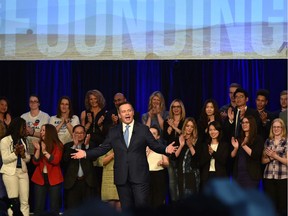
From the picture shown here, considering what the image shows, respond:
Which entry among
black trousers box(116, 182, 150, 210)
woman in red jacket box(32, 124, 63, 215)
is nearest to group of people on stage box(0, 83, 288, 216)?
woman in red jacket box(32, 124, 63, 215)

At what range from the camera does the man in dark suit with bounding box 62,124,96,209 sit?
7633 mm

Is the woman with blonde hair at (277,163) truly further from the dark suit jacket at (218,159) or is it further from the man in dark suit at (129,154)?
the man in dark suit at (129,154)

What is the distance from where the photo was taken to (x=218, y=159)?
736cm

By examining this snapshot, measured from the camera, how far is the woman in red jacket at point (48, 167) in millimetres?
7688

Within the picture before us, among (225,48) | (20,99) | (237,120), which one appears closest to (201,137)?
(237,120)

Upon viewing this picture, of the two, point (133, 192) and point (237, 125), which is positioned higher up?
point (237, 125)

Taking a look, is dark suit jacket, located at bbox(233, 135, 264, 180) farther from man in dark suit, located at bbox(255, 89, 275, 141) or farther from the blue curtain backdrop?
the blue curtain backdrop

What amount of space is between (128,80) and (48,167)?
245cm

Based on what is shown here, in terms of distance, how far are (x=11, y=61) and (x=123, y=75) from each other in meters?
1.65

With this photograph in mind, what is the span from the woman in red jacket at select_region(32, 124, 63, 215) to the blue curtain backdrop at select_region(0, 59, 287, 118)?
6.35ft

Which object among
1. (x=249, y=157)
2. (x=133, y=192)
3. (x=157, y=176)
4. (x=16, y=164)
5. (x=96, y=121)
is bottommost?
(x=133, y=192)

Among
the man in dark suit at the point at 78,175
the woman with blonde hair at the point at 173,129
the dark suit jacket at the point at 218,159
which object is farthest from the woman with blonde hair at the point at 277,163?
the man in dark suit at the point at 78,175

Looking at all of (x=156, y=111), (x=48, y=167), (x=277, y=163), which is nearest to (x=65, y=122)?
(x=48, y=167)

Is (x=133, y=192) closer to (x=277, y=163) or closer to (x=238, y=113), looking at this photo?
(x=277, y=163)
